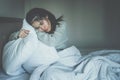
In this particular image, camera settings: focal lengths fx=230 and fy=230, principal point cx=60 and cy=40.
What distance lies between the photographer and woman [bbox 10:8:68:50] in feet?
4.25

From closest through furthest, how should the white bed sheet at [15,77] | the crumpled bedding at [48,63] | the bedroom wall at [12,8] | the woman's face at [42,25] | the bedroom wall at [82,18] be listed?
the crumpled bedding at [48,63]
the white bed sheet at [15,77]
the woman's face at [42,25]
the bedroom wall at [12,8]
the bedroom wall at [82,18]

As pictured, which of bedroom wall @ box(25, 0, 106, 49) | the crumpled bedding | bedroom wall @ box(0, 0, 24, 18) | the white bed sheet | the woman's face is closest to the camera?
the crumpled bedding

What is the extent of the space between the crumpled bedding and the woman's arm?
0.03 metres

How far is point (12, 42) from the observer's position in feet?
4.31

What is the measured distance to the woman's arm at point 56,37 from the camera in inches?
50.6

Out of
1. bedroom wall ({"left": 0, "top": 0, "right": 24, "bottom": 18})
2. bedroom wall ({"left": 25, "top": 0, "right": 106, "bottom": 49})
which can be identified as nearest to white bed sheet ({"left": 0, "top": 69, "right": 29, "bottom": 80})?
bedroom wall ({"left": 0, "top": 0, "right": 24, "bottom": 18})

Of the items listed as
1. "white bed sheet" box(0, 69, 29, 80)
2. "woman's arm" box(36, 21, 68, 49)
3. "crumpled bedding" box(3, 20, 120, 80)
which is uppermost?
"woman's arm" box(36, 21, 68, 49)

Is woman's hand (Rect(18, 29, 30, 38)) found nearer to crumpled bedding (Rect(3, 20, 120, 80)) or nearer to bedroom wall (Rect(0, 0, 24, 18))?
crumpled bedding (Rect(3, 20, 120, 80))

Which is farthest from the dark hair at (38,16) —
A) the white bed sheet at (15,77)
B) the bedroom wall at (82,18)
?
the bedroom wall at (82,18)

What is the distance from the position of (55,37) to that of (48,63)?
0.17 meters

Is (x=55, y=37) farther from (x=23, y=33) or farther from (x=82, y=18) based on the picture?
(x=82, y=18)

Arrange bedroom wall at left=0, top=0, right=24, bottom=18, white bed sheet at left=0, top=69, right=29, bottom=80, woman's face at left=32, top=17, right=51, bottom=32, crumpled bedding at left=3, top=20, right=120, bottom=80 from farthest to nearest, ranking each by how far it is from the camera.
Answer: bedroom wall at left=0, top=0, right=24, bottom=18 < woman's face at left=32, top=17, right=51, bottom=32 < white bed sheet at left=0, top=69, right=29, bottom=80 < crumpled bedding at left=3, top=20, right=120, bottom=80

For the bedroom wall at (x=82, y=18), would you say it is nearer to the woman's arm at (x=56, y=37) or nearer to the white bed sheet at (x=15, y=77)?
the woman's arm at (x=56, y=37)

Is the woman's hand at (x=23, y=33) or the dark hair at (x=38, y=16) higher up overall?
the dark hair at (x=38, y=16)
